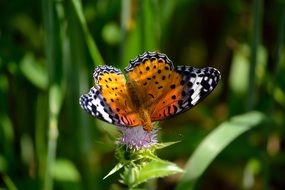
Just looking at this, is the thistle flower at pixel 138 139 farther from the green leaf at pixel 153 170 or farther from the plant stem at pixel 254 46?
the plant stem at pixel 254 46

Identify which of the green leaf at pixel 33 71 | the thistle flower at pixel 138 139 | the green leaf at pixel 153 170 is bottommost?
the green leaf at pixel 153 170

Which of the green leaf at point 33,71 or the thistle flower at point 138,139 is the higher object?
the green leaf at point 33,71

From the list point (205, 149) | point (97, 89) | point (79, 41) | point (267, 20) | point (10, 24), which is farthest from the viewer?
point (267, 20)

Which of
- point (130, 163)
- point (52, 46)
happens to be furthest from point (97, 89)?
point (52, 46)

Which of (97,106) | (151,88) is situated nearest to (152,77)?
(151,88)

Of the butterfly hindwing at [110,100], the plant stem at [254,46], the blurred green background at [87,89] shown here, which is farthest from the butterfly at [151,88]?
the plant stem at [254,46]

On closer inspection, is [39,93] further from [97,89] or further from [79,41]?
[97,89]
